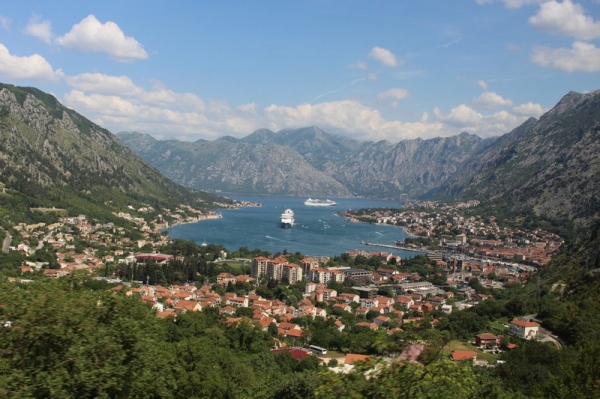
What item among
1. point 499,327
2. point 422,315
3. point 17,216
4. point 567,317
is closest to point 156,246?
point 17,216

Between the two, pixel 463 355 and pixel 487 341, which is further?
pixel 487 341

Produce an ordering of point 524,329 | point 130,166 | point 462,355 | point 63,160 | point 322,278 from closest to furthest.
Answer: point 462,355
point 524,329
point 322,278
point 63,160
point 130,166

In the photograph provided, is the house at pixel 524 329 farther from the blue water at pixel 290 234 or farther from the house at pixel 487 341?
the blue water at pixel 290 234

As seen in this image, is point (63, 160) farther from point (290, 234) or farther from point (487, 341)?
point (487, 341)

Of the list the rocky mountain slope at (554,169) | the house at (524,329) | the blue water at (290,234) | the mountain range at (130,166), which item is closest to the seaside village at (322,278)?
the house at (524,329)

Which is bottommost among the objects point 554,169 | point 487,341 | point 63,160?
point 487,341

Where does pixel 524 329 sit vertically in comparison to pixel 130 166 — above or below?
below

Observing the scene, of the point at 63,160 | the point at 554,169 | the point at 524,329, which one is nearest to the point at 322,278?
the point at 524,329

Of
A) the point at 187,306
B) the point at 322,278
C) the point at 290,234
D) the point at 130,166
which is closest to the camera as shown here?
the point at 187,306
